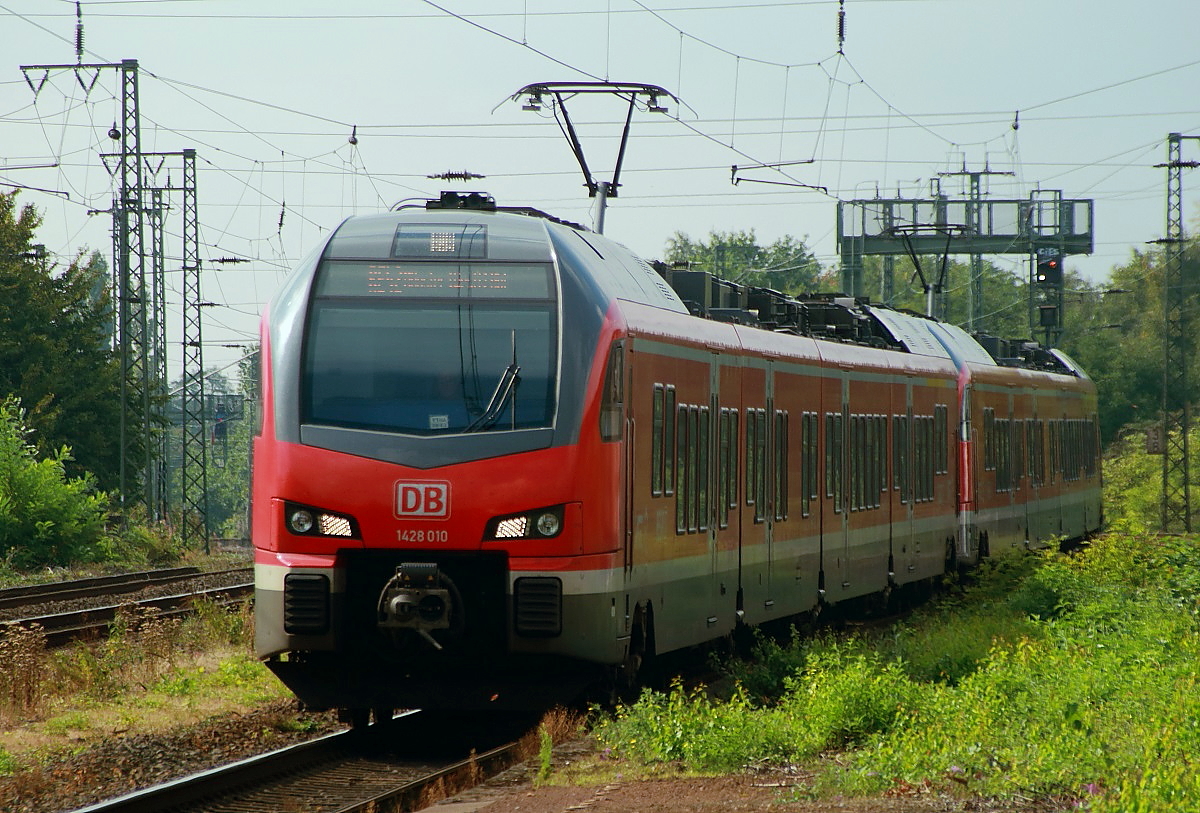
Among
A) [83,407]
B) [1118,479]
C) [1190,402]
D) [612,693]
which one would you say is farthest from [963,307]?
[612,693]

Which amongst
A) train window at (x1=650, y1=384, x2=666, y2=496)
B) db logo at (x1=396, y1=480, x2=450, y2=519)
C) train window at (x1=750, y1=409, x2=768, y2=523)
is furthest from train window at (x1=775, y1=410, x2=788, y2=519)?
db logo at (x1=396, y1=480, x2=450, y2=519)

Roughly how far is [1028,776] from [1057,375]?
26.5 meters

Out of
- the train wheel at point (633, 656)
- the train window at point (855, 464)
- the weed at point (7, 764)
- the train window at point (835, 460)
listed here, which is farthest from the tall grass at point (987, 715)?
the weed at point (7, 764)

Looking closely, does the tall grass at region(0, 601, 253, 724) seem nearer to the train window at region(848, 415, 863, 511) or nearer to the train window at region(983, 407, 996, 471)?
the train window at region(848, 415, 863, 511)

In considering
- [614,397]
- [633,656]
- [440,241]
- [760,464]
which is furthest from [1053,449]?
[440,241]

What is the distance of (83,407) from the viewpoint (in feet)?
150

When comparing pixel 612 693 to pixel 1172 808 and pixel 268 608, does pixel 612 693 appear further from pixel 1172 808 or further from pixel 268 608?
pixel 1172 808

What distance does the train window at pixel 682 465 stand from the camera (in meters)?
13.8

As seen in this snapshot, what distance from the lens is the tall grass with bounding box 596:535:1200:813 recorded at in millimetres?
8648

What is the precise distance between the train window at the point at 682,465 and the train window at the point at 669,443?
0.27 feet

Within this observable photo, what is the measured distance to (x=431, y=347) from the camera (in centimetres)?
1167

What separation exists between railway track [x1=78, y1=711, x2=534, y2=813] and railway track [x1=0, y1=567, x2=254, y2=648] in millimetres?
6414

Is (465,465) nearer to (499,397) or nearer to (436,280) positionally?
(499,397)

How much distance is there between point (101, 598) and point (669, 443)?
13.9 metres
